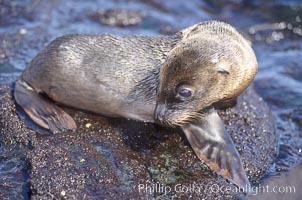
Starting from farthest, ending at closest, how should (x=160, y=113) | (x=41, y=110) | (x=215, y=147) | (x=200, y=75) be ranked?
(x=41, y=110) → (x=215, y=147) → (x=160, y=113) → (x=200, y=75)

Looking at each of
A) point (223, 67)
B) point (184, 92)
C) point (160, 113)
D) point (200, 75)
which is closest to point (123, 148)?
point (160, 113)

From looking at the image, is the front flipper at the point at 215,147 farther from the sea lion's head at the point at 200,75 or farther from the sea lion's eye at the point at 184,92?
the sea lion's eye at the point at 184,92

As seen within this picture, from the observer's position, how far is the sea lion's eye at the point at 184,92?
19.2ft

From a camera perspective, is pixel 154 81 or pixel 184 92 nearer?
pixel 184 92

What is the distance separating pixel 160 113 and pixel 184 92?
1.15ft

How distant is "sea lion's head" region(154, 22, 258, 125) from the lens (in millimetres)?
5816

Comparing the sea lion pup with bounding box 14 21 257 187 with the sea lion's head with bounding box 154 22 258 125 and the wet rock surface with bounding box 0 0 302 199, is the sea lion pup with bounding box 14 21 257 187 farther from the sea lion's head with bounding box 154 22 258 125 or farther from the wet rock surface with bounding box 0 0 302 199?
the wet rock surface with bounding box 0 0 302 199

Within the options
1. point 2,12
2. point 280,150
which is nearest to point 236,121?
point 280,150

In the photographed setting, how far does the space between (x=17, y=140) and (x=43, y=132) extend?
28 centimetres

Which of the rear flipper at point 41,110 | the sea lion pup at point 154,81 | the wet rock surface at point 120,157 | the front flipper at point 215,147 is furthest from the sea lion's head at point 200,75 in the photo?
the rear flipper at point 41,110

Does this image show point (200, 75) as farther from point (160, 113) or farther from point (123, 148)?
point (123, 148)

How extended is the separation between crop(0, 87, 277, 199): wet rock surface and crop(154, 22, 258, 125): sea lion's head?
380 millimetres

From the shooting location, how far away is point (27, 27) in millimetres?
9773

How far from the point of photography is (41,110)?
6.62m
